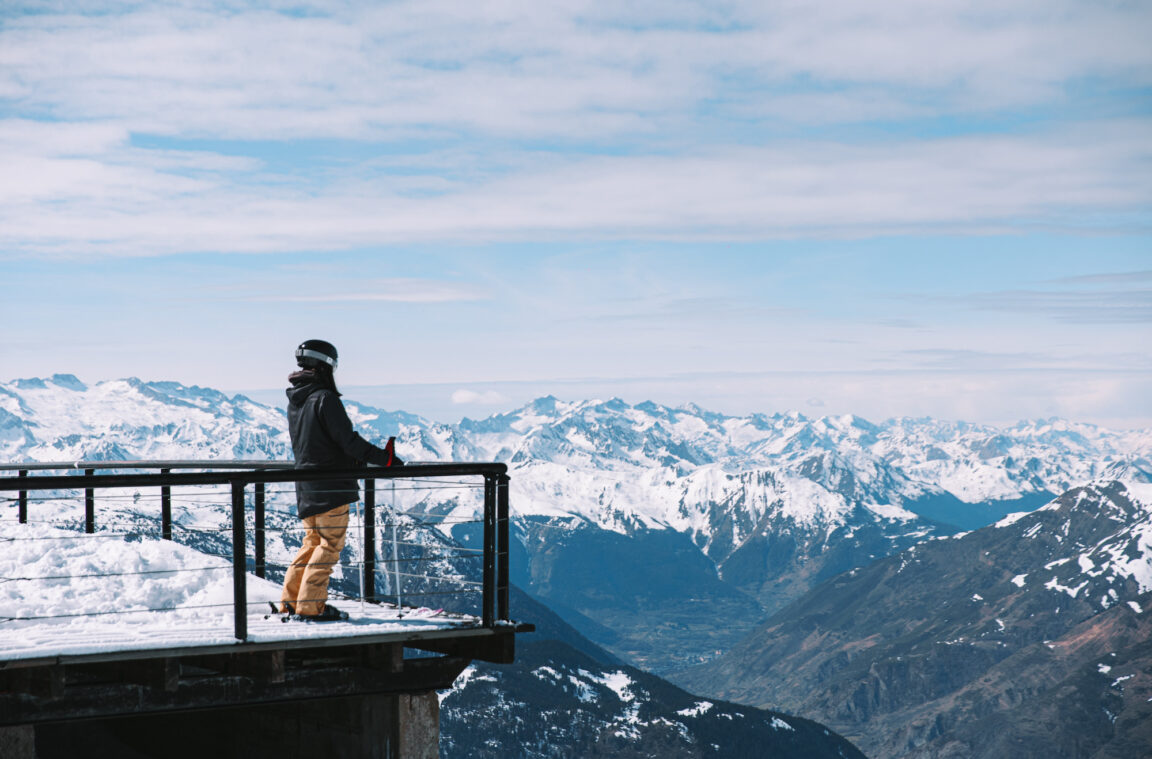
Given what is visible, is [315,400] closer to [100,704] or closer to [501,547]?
[501,547]

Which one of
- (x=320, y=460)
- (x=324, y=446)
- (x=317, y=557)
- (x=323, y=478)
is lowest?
(x=317, y=557)

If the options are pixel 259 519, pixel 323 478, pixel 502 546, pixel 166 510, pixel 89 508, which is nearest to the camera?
pixel 323 478

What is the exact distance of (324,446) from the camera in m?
12.4

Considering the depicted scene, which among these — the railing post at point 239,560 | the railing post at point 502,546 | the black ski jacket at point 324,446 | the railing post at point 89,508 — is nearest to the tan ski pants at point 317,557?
the black ski jacket at point 324,446

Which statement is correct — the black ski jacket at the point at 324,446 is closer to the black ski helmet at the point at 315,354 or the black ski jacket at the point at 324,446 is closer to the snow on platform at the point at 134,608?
the black ski helmet at the point at 315,354

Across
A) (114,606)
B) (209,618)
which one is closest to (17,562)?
(114,606)

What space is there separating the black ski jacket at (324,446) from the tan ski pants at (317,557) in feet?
0.51

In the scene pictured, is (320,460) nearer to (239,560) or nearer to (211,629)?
(239,560)

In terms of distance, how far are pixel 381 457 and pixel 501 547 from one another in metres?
1.50

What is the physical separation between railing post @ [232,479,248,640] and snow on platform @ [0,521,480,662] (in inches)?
6.8

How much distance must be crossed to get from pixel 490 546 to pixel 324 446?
189 centimetres

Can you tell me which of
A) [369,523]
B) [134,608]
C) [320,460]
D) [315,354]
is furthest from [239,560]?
[134,608]

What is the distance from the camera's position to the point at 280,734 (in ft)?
46.9

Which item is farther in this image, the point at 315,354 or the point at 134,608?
the point at 134,608
